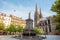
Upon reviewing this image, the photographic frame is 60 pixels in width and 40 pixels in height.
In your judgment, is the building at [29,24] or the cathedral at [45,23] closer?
the building at [29,24]

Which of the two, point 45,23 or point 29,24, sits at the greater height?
point 45,23

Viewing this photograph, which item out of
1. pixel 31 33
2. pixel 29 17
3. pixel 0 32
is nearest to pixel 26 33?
pixel 31 33

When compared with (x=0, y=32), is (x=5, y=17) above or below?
above

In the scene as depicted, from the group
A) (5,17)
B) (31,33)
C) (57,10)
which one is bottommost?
(31,33)

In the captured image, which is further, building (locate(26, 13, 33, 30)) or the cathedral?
the cathedral

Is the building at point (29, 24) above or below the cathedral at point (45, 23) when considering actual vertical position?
below

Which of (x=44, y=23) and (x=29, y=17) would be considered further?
(x=44, y=23)

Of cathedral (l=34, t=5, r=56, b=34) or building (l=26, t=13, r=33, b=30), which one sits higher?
cathedral (l=34, t=5, r=56, b=34)

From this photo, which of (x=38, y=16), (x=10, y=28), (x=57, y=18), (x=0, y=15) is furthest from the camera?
(x=38, y=16)

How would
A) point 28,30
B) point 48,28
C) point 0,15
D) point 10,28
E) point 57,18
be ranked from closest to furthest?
point 57,18 < point 28,30 < point 10,28 < point 48,28 < point 0,15

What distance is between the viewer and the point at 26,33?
2294cm

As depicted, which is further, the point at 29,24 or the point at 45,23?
the point at 45,23

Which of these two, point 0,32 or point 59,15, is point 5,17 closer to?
point 0,32

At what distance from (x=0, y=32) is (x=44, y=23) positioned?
37897 millimetres
